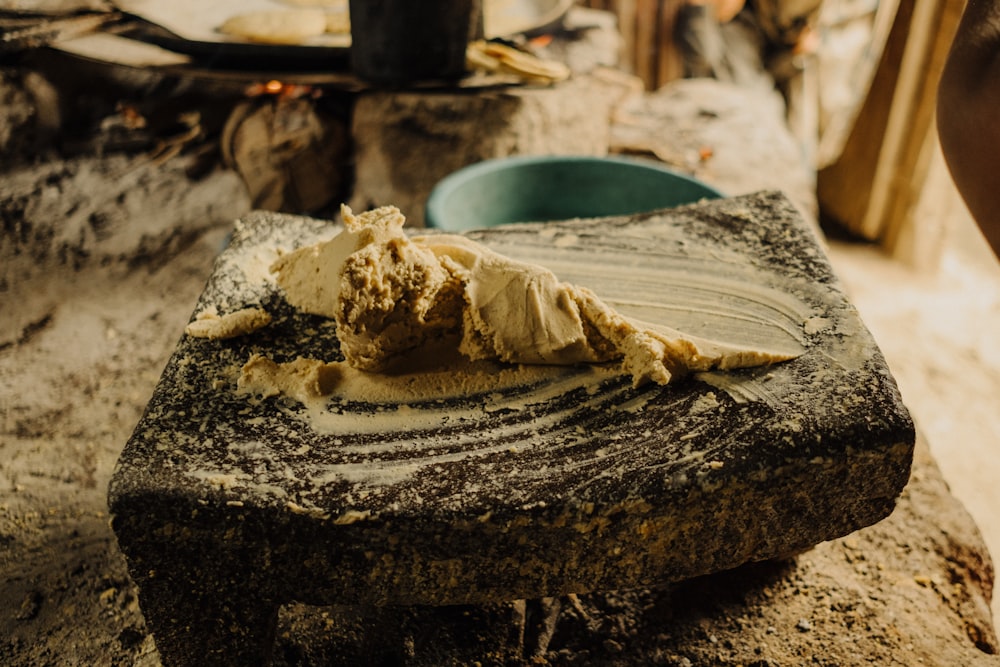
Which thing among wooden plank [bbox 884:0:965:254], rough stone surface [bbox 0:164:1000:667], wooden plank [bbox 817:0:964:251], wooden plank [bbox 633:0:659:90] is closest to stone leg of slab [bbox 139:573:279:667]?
rough stone surface [bbox 0:164:1000:667]

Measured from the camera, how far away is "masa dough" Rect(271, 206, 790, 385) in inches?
52.5

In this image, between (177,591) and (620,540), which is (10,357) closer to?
(177,591)

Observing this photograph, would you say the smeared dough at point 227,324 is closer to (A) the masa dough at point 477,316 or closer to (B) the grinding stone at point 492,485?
(B) the grinding stone at point 492,485

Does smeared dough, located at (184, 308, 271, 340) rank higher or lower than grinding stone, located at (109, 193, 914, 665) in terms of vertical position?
higher

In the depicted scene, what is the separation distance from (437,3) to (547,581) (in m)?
2.11

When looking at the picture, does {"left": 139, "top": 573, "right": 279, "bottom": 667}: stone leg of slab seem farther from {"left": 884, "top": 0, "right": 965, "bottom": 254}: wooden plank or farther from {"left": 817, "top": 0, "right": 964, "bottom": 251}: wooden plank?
{"left": 817, "top": 0, "right": 964, "bottom": 251}: wooden plank

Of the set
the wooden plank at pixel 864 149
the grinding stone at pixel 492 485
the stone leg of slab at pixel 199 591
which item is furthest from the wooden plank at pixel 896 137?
the stone leg of slab at pixel 199 591

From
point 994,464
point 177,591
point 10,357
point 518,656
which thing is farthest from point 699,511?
point 10,357

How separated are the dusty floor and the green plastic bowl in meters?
1.39

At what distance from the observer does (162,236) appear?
343 cm

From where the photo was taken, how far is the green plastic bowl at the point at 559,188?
8.20 ft

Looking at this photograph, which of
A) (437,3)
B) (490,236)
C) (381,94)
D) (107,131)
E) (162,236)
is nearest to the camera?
(490,236)

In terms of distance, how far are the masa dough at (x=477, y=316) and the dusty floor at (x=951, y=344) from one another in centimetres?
172

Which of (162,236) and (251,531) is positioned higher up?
(251,531)
